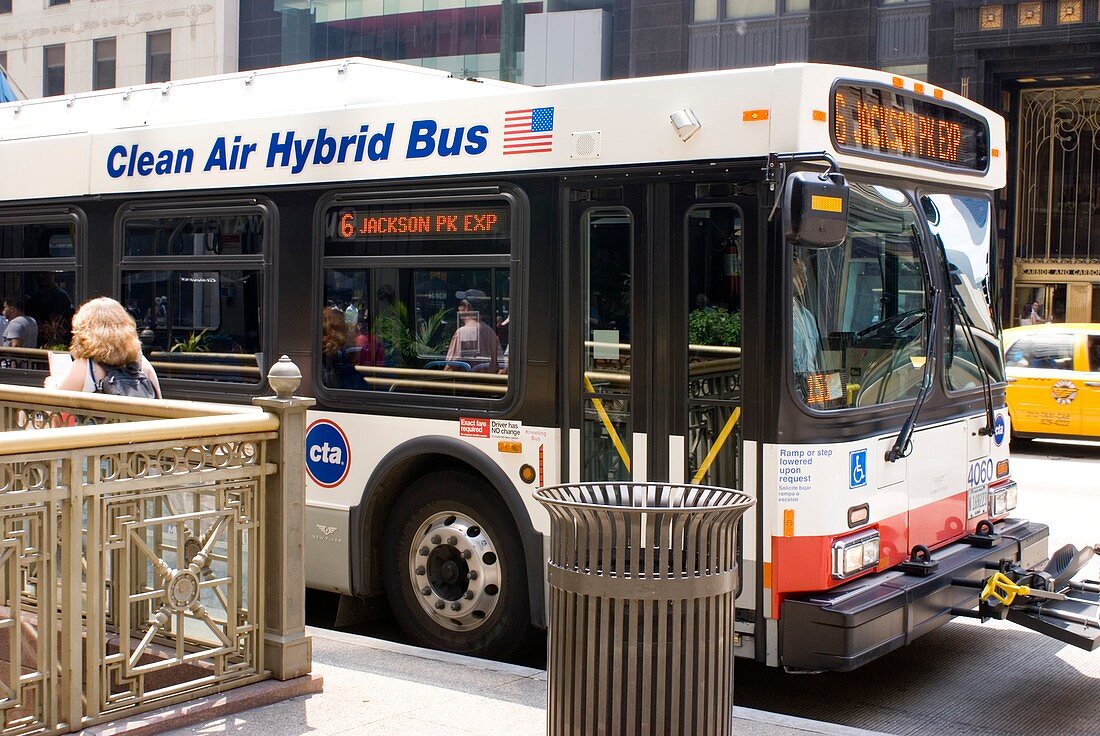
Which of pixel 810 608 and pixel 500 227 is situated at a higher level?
pixel 500 227

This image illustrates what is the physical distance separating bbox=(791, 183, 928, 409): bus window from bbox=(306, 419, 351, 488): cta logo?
2.78 metres

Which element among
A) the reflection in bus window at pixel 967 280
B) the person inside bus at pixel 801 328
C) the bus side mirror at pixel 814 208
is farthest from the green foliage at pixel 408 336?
the reflection in bus window at pixel 967 280

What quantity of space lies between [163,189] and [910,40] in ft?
77.7

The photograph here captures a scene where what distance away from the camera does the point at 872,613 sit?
19.6 feet

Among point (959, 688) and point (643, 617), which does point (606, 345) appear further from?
Result: point (643, 617)

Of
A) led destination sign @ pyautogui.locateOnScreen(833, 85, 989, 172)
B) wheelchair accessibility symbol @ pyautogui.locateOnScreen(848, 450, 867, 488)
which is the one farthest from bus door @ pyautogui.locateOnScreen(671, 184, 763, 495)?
led destination sign @ pyautogui.locateOnScreen(833, 85, 989, 172)

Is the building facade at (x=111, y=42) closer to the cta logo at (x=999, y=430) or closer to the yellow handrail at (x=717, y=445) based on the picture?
the cta logo at (x=999, y=430)

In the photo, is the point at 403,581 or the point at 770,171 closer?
the point at 770,171

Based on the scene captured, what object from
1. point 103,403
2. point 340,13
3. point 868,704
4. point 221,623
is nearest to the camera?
point 221,623

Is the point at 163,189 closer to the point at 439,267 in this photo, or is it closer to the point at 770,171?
the point at 439,267

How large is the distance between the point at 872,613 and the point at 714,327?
1494mm

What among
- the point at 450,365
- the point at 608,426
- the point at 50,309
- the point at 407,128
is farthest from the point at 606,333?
the point at 50,309

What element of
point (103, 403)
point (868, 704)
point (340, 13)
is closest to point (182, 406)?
point (103, 403)

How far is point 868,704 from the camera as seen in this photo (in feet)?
21.6
